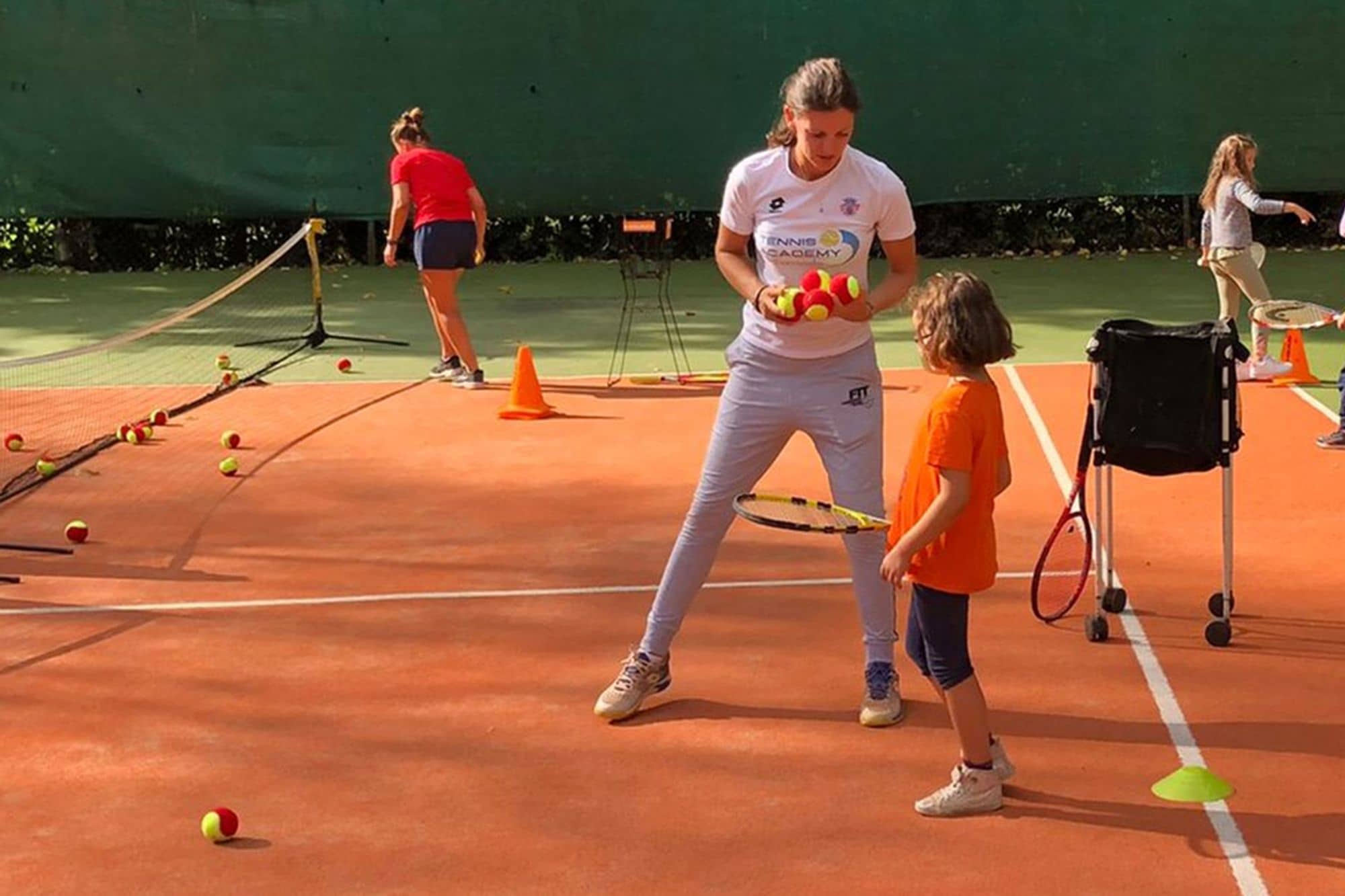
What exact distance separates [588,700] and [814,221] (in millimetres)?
1616

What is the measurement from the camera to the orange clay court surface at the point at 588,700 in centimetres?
443

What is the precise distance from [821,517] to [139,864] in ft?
6.07

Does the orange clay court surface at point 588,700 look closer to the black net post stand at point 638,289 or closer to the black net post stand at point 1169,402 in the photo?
the black net post stand at point 1169,402

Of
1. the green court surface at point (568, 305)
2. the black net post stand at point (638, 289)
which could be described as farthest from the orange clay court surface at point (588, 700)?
the green court surface at point (568, 305)

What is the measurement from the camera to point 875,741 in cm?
519

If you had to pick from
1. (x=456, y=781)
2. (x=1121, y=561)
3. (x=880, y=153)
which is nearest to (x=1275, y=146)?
(x=880, y=153)

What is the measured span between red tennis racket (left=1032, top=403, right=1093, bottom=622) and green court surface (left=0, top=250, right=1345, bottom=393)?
483 cm

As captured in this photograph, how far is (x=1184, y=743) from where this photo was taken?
5086 millimetres

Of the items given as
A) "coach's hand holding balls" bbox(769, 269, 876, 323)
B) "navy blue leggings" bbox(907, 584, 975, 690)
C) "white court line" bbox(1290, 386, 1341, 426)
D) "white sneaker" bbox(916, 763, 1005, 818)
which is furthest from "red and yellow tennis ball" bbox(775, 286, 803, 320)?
"white court line" bbox(1290, 386, 1341, 426)

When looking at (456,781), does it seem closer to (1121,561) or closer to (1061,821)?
(1061,821)

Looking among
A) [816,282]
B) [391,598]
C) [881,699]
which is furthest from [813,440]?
[391,598]

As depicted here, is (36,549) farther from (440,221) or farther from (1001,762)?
(440,221)

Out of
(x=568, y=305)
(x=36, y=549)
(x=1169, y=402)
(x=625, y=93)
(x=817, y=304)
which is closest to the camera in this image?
(x=817, y=304)

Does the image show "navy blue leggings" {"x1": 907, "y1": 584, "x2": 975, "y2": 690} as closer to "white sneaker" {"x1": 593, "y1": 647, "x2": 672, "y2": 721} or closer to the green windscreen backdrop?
"white sneaker" {"x1": 593, "y1": 647, "x2": 672, "y2": 721}
